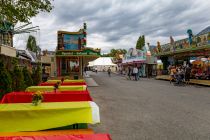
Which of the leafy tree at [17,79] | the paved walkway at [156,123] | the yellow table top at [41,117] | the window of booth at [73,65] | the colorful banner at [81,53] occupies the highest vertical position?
the colorful banner at [81,53]

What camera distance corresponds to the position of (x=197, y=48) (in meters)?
26.2

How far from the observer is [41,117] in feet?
19.4

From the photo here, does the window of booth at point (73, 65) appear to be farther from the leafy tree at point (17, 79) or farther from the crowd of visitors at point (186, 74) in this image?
the leafy tree at point (17, 79)

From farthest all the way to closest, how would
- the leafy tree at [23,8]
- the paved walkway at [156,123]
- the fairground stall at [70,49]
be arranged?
the fairground stall at [70,49] < the leafy tree at [23,8] < the paved walkway at [156,123]

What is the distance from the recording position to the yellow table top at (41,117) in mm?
5816

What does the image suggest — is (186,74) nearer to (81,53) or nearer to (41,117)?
(81,53)

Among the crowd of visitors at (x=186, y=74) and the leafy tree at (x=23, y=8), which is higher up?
the leafy tree at (x=23, y=8)

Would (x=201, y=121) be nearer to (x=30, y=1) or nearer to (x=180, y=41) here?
(x=30, y=1)

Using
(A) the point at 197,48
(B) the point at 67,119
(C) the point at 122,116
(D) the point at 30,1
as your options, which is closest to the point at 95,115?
(B) the point at 67,119

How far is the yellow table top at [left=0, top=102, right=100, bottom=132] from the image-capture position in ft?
19.1

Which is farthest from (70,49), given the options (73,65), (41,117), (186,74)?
(41,117)

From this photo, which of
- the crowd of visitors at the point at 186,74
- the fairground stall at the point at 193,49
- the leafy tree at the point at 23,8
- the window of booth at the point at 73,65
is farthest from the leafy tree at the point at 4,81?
the window of booth at the point at 73,65

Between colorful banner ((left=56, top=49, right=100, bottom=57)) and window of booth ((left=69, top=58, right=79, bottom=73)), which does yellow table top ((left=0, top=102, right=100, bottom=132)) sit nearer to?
colorful banner ((left=56, top=49, right=100, bottom=57))

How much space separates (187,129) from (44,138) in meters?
4.78
